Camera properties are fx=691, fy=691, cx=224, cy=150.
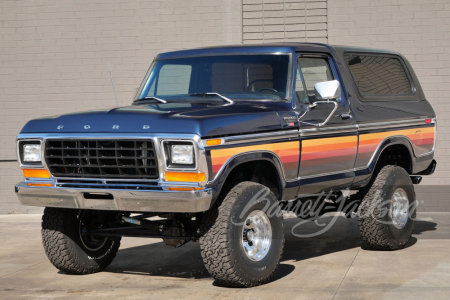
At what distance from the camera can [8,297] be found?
5906 mm

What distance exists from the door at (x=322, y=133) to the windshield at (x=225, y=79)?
22 centimetres

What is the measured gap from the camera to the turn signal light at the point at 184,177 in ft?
17.7

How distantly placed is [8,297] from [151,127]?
195cm

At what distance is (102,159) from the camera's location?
5781 mm

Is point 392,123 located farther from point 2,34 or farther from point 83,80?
point 2,34

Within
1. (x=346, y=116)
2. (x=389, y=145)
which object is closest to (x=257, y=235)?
(x=346, y=116)

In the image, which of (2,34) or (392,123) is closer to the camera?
(392,123)

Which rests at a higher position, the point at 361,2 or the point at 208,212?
the point at 361,2

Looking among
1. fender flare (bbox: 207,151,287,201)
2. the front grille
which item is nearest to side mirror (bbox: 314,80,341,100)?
fender flare (bbox: 207,151,287,201)

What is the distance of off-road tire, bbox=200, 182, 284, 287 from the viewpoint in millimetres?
5629

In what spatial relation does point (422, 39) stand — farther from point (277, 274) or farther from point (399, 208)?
point (277, 274)

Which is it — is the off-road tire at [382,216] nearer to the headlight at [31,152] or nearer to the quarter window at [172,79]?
the quarter window at [172,79]

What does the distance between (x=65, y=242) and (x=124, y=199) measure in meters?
1.24

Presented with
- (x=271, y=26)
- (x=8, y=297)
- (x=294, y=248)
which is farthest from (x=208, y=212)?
(x=271, y=26)
